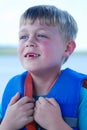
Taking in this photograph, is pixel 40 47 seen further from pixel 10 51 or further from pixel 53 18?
pixel 10 51

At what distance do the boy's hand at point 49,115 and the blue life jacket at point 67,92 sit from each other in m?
0.03

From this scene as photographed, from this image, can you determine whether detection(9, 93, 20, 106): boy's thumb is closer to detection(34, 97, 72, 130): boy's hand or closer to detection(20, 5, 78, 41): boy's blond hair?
detection(34, 97, 72, 130): boy's hand

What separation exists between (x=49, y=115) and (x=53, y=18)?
1.02ft

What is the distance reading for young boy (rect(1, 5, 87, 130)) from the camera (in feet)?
2.91

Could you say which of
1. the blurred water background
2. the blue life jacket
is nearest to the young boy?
the blue life jacket

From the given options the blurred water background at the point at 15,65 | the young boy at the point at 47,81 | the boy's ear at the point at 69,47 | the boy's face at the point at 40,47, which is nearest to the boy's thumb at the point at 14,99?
the young boy at the point at 47,81

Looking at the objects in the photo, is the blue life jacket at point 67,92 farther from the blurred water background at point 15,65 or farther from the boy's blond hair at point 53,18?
the blurred water background at point 15,65

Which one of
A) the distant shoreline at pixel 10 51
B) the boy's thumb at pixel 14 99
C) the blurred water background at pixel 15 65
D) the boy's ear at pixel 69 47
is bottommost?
the blurred water background at pixel 15 65

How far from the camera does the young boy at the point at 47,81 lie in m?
0.89

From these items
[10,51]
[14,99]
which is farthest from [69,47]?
[10,51]

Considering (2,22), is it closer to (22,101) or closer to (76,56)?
(76,56)

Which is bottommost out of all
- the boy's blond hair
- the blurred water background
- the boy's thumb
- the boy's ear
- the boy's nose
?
the blurred water background

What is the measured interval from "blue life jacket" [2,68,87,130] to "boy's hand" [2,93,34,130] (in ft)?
0.21

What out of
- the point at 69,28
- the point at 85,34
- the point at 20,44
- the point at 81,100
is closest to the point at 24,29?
the point at 20,44
